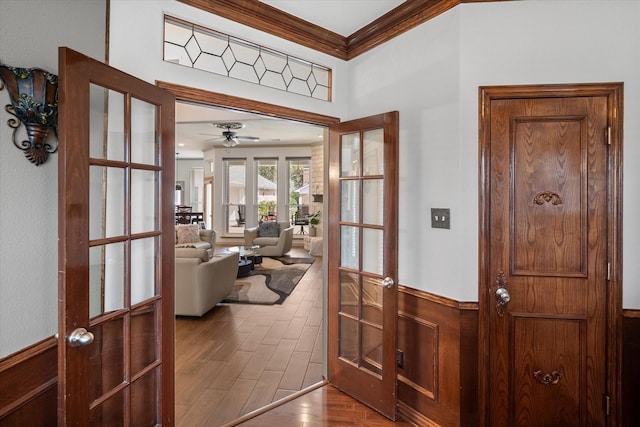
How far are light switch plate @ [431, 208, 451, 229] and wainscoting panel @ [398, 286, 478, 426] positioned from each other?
457 mm

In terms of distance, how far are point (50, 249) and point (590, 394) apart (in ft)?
9.55

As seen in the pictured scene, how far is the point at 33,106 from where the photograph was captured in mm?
1392

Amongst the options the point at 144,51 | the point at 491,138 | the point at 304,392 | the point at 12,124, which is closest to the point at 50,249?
the point at 12,124

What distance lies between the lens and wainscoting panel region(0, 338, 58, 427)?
1.32 meters

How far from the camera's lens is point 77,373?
55.1 inches

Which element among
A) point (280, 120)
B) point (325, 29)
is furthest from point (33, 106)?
point (325, 29)

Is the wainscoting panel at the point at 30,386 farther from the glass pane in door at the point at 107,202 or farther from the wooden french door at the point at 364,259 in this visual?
the wooden french door at the point at 364,259

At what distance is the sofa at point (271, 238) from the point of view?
8.49 meters

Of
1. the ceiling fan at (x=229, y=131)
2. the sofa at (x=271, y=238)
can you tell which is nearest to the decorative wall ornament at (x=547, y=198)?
the ceiling fan at (x=229, y=131)

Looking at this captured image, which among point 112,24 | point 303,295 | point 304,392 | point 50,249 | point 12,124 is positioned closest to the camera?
point 12,124

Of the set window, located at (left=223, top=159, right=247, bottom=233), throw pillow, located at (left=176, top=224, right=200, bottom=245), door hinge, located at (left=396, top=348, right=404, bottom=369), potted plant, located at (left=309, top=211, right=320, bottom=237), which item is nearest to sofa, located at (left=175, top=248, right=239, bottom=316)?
door hinge, located at (left=396, top=348, right=404, bottom=369)

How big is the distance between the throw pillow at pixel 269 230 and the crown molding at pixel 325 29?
641 centimetres

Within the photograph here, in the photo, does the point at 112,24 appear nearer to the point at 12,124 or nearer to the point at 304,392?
the point at 12,124

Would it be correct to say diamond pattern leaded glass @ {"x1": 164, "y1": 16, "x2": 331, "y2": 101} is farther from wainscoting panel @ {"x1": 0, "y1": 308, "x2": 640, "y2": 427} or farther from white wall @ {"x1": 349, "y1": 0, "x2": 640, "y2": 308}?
wainscoting panel @ {"x1": 0, "y1": 308, "x2": 640, "y2": 427}
